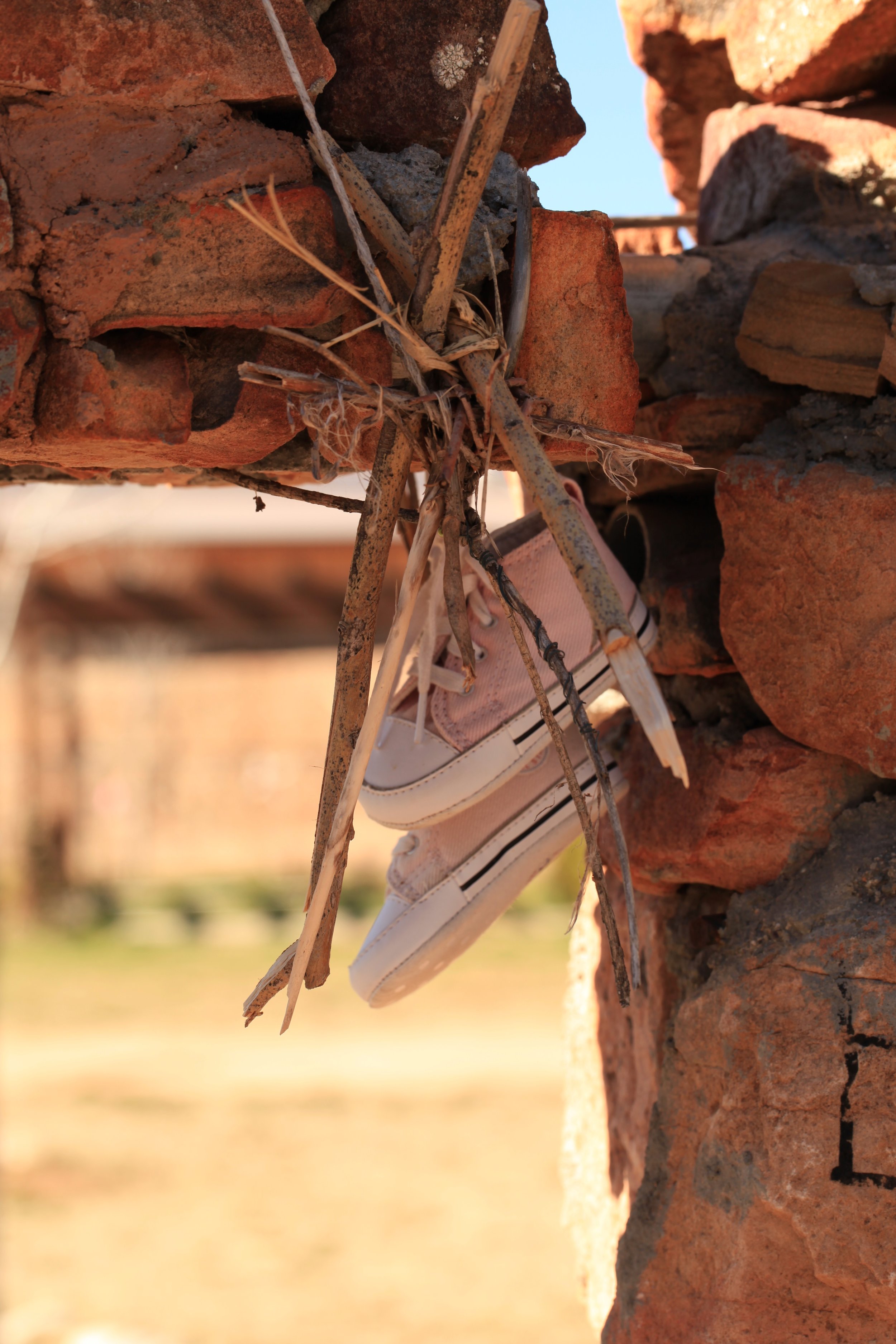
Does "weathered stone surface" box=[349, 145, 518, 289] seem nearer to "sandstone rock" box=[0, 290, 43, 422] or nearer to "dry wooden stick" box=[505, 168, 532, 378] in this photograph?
"dry wooden stick" box=[505, 168, 532, 378]

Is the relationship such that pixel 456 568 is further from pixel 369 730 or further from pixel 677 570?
pixel 677 570

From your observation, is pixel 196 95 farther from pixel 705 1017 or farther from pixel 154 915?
pixel 154 915

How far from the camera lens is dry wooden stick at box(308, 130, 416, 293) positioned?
1.12 m

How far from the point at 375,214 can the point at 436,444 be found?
216 millimetres

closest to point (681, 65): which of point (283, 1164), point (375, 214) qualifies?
point (375, 214)

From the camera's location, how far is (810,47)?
5.14 feet

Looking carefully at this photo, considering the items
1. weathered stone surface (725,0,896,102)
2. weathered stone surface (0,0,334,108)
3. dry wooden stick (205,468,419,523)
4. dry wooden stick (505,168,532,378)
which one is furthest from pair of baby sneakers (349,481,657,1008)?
weathered stone surface (725,0,896,102)

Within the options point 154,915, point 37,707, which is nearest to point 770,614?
point 154,915

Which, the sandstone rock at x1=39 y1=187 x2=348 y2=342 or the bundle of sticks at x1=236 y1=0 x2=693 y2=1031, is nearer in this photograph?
the bundle of sticks at x1=236 y1=0 x2=693 y2=1031

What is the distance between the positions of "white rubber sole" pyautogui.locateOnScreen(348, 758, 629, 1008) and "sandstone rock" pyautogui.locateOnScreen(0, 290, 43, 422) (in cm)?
71

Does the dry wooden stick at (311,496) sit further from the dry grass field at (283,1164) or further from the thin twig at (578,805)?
the dry grass field at (283,1164)

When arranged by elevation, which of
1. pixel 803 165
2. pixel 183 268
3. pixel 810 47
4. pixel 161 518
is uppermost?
pixel 810 47

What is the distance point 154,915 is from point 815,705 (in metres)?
8.09

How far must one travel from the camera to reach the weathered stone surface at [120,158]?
3.60 feet
